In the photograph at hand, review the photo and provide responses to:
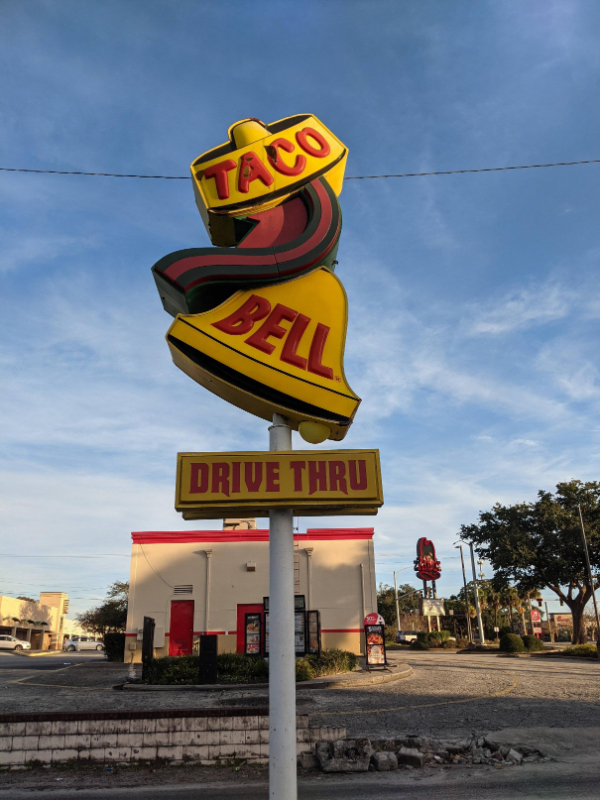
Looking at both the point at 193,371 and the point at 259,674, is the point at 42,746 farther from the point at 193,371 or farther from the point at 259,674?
the point at 259,674

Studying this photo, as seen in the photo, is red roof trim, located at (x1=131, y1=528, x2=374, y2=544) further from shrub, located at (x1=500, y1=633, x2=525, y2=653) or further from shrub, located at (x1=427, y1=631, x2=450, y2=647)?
shrub, located at (x1=427, y1=631, x2=450, y2=647)

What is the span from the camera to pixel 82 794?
287 inches

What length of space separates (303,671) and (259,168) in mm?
15773

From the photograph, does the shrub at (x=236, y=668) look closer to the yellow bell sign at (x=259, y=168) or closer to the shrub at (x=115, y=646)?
the shrub at (x=115, y=646)

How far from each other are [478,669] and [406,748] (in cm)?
1661

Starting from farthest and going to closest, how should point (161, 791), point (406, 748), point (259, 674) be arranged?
point (259, 674) < point (406, 748) < point (161, 791)

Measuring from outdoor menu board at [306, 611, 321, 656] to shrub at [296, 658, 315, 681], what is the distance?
3.20m

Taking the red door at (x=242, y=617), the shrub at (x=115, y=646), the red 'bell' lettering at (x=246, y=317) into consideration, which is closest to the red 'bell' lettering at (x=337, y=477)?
the red 'bell' lettering at (x=246, y=317)

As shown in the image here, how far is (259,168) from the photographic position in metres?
8.01

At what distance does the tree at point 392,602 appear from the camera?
7219cm

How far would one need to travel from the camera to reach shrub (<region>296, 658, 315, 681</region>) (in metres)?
18.0

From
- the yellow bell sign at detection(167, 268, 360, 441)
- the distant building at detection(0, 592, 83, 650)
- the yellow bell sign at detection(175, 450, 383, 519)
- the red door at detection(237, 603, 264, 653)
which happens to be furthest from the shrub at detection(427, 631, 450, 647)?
the yellow bell sign at detection(175, 450, 383, 519)

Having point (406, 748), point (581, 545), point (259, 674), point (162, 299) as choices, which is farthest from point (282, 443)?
point (581, 545)

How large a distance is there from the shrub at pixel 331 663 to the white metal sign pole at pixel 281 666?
14.8 metres
